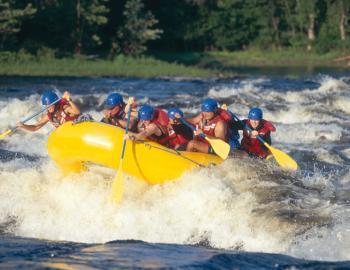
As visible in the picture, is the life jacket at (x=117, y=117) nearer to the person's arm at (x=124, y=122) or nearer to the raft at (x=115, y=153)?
the person's arm at (x=124, y=122)

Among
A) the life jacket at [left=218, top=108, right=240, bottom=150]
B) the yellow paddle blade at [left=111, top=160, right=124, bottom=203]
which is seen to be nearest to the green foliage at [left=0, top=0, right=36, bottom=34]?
the life jacket at [left=218, top=108, right=240, bottom=150]

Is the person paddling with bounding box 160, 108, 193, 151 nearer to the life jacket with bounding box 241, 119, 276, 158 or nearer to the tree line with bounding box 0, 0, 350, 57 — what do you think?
the life jacket with bounding box 241, 119, 276, 158

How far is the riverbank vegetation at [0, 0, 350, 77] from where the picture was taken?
30.6m

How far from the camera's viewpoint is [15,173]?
9508 mm

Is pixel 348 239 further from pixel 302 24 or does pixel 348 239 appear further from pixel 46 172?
pixel 302 24

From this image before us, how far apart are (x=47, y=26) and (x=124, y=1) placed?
24.8ft

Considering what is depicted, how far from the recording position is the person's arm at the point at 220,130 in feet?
30.6

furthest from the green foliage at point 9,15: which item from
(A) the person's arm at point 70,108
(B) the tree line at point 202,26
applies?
(A) the person's arm at point 70,108

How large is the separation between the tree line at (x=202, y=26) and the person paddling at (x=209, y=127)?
28.5m

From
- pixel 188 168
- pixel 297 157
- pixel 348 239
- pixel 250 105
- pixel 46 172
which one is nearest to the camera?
pixel 348 239

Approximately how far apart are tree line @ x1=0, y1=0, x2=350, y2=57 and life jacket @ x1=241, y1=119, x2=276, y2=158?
28.2 m

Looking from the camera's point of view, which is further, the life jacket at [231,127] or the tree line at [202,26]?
the tree line at [202,26]

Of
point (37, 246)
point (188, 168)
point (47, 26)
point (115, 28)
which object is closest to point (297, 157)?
point (188, 168)

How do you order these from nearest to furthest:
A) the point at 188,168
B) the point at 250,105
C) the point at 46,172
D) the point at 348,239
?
1. the point at 348,239
2. the point at 188,168
3. the point at 46,172
4. the point at 250,105
